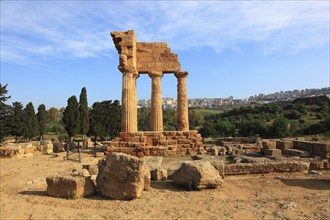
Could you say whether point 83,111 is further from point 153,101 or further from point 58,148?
point 153,101

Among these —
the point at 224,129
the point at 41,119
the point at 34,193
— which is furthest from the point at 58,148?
the point at 224,129

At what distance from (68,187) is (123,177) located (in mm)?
1460

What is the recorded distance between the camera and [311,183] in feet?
34.9

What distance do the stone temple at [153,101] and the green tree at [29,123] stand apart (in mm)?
29253

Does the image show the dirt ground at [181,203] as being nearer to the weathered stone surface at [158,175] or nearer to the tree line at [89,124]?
the weathered stone surface at [158,175]

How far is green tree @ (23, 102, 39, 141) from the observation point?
42009mm

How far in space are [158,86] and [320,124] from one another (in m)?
40.4

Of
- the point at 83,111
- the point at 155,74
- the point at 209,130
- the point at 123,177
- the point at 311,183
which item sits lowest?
the point at 311,183


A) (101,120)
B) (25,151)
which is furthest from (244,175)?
(101,120)

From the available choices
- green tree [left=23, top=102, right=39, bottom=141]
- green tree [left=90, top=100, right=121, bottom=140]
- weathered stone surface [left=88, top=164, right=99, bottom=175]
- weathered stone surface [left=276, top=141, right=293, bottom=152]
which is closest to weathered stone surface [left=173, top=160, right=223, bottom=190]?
weathered stone surface [left=88, top=164, right=99, bottom=175]

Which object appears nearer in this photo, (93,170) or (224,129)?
(93,170)

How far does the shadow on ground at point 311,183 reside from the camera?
10.1 m

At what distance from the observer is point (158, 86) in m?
19.6

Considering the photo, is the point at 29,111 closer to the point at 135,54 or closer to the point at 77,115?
the point at 77,115
